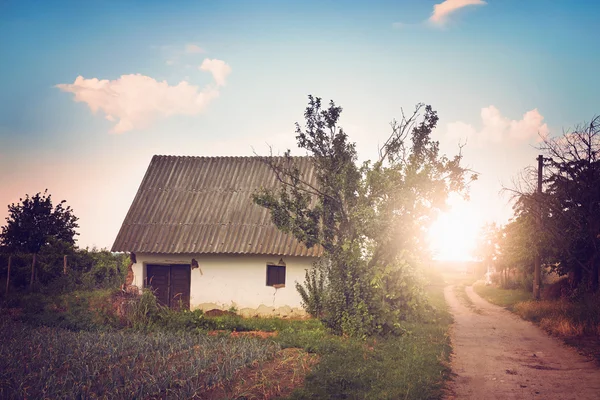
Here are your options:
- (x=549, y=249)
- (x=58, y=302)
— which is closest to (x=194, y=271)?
(x=58, y=302)

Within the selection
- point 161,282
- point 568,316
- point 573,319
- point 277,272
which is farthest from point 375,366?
point 161,282

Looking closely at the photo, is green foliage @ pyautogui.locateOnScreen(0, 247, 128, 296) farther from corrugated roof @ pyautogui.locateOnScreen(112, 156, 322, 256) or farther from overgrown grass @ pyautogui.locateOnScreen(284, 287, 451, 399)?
overgrown grass @ pyautogui.locateOnScreen(284, 287, 451, 399)

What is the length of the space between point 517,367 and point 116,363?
8749 millimetres

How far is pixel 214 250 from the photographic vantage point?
57.1 feet

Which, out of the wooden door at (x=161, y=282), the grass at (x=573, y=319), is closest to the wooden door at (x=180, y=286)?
the wooden door at (x=161, y=282)

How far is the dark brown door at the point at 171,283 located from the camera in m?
18.0

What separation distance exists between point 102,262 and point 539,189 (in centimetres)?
2380

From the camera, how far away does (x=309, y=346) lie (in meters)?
10.5

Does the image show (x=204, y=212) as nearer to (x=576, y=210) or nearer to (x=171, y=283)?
(x=171, y=283)

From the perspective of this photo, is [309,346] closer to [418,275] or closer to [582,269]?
[418,275]

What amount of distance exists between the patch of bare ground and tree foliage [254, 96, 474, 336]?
3.18 m

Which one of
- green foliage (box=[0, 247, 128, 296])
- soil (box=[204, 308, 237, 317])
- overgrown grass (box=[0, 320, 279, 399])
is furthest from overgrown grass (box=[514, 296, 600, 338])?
green foliage (box=[0, 247, 128, 296])

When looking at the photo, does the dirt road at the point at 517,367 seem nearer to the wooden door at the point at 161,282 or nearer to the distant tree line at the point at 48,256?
the wooden door at the point at 161,282

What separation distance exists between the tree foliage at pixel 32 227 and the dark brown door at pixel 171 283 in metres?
9.39
